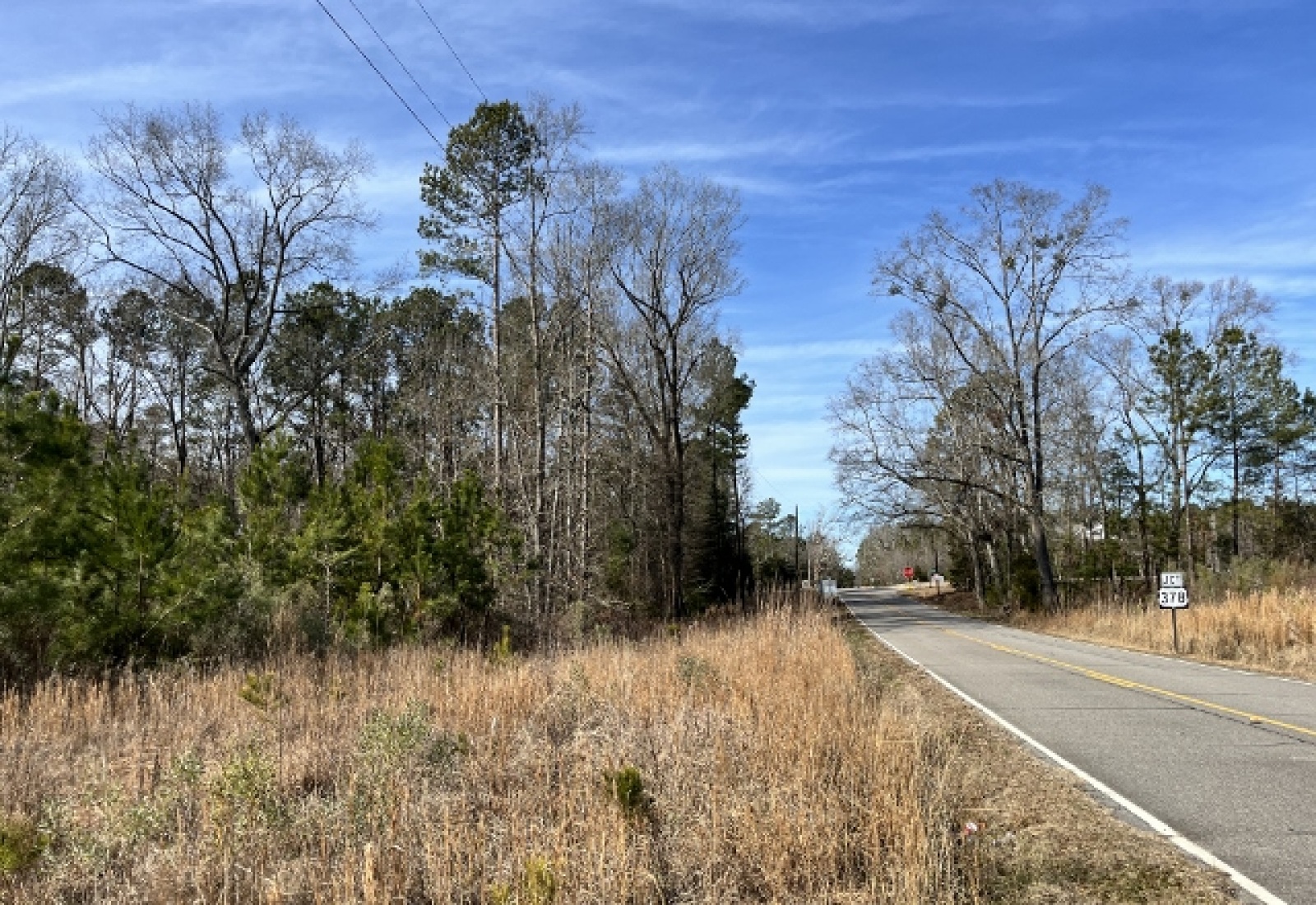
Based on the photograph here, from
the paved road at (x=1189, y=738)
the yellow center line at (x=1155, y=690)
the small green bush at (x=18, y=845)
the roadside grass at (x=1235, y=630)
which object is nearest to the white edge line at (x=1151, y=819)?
the paved road at (x=1189, y=738)

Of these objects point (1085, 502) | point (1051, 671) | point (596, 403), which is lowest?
point (1051, 671)

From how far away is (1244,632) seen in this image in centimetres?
1686

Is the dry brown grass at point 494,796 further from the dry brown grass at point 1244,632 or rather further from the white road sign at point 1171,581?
the white road sign at point 1171,581

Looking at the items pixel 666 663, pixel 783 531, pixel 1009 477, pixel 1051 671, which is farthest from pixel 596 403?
pixel 783 531

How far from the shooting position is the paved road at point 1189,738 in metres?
5.46

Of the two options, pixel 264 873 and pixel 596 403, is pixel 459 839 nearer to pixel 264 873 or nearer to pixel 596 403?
pixel 264 873

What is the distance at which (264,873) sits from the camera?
180 inches

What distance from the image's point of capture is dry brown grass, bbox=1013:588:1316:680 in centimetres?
1521

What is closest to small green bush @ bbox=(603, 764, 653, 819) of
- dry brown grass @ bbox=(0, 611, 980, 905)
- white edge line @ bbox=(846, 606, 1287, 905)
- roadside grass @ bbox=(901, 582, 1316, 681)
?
dry brown grass @ bbox=(0, 611, 980, 905)

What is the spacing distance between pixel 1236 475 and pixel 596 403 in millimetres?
30332

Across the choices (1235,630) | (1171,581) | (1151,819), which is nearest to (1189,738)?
(1151,819)

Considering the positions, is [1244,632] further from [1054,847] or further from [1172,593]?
[1054,847]

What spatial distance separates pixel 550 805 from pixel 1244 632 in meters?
16.3

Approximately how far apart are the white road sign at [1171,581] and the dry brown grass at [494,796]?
11.9m
